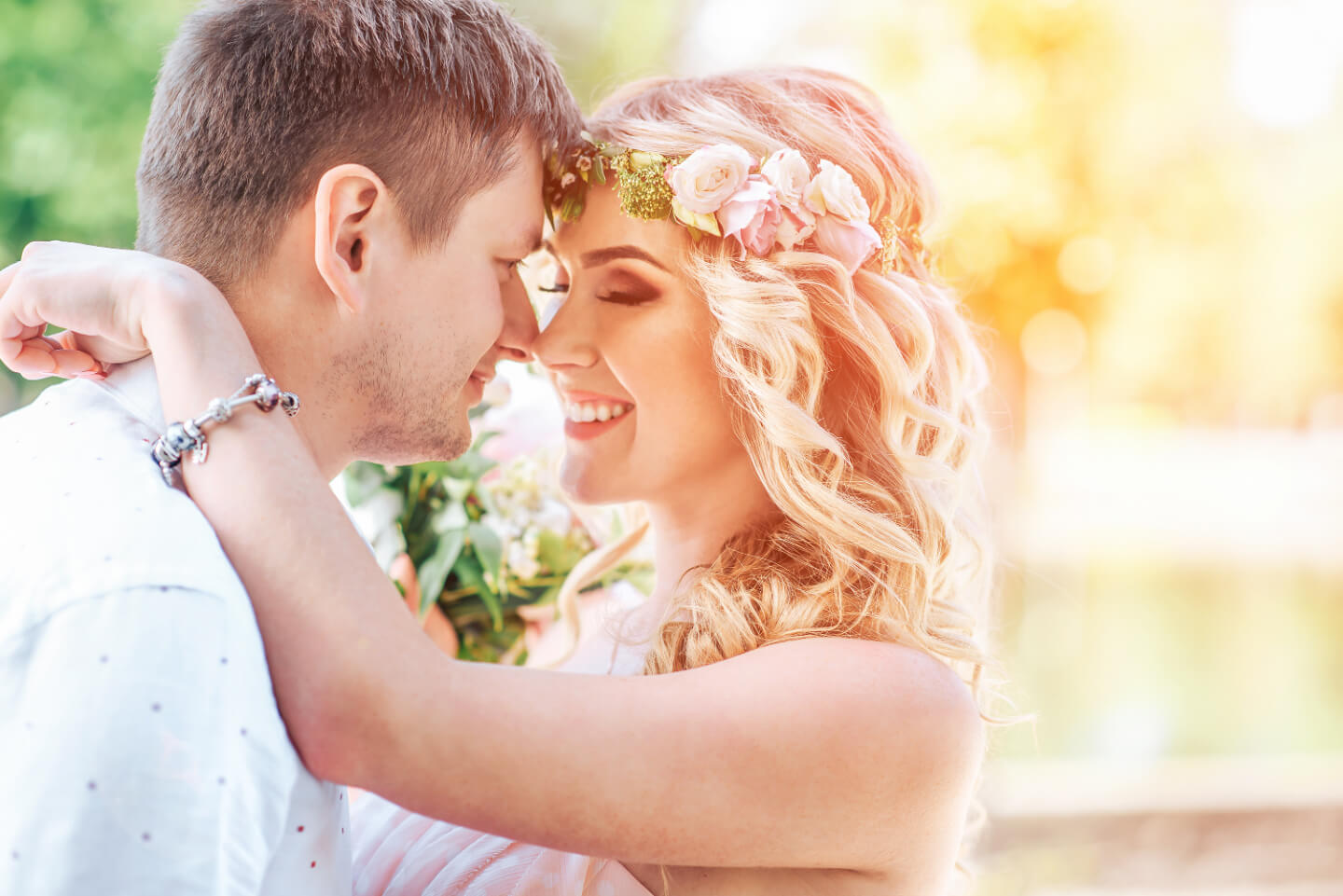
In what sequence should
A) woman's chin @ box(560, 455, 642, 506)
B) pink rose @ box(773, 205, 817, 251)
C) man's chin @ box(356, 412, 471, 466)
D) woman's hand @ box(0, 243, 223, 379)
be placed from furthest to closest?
1. woman's chin @ box(560, 455, 642, 506)
2. pink rose @ box(773, 205, 817, 251)
3. man's chin @ box(356, 412, 471, 466)
4. woman's hand @ box(0, 243, 223, 379)

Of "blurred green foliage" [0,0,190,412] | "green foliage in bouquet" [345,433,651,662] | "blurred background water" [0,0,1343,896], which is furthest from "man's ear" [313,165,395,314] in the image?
"blurred green foliage" [0,0,190,412]

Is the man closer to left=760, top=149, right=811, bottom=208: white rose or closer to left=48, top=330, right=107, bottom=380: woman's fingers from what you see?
left=48, top=330, right=107, bottom=380: woman's fingers

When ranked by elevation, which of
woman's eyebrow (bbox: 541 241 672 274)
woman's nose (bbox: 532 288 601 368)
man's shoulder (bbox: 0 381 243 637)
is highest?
woman's eyebrow (bbox: 541 241 672 274)

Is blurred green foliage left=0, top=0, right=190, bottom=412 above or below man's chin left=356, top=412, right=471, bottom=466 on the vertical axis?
above

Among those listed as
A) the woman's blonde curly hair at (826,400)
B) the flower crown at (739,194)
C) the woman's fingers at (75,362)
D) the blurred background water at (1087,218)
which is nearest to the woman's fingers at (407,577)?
the woman's blonde curly hair at (826,400)

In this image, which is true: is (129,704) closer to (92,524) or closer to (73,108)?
(92,524)

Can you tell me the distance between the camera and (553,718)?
5.05ft

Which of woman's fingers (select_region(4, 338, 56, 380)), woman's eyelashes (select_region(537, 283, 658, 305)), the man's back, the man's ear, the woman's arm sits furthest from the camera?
woman's eyelashes (select_region(537, 283, 658, 305))

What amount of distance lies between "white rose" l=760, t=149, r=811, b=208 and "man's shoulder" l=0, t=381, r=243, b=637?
1.22 m

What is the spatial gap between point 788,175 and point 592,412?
68 centimetres

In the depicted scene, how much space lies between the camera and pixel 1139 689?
9211 millimetres

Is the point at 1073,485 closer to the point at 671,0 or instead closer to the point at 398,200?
the point at 671,0

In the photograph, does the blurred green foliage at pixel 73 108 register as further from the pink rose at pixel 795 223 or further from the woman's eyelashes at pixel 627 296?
the pink rose at pixel 795 223

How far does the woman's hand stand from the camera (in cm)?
157
